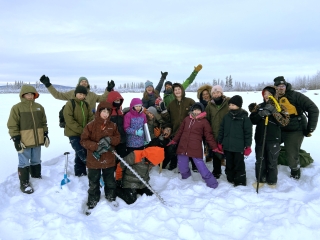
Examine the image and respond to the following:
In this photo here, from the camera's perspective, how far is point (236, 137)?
14.4ft

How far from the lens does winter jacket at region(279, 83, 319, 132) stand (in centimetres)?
450

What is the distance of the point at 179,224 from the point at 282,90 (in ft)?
10.8

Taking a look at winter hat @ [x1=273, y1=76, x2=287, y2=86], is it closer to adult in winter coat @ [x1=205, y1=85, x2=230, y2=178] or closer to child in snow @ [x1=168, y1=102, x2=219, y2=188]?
adult in winter coat @ [x1=205, y1=85, x2=230, y2=178]

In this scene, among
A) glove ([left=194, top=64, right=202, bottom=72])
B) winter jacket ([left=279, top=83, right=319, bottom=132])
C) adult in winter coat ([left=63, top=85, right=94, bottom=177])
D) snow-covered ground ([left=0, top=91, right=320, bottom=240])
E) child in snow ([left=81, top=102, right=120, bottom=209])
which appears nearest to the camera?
snow-covered ground ([left=0, top=91, right=320, bottom=240])

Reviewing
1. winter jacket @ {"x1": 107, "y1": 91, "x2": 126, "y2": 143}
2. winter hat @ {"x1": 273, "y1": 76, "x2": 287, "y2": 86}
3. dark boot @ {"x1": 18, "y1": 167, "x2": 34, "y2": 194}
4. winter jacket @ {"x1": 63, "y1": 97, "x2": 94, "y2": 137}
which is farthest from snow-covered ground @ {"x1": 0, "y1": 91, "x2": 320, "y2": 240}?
winter hat @ {"x1": 273, "y1": 76, "x2": 287, "y2": 86}

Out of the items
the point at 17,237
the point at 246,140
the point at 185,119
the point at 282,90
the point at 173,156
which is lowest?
the point at 17,237

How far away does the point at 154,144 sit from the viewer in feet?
17.9

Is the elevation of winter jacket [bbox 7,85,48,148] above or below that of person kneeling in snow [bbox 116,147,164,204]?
above

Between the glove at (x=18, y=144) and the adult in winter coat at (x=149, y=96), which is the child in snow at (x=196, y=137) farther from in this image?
the glove at (x=18, y=144)

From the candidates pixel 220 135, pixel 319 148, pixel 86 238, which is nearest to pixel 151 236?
pixel 86 238

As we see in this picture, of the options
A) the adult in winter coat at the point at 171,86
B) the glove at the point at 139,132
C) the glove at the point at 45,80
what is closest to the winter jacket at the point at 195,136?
the glove at the point at 139,132

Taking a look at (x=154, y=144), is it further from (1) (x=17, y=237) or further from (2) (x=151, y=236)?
(1) (x=17, y=237)

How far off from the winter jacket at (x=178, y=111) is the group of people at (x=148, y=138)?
0.38 m

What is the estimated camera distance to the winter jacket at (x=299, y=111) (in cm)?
450
